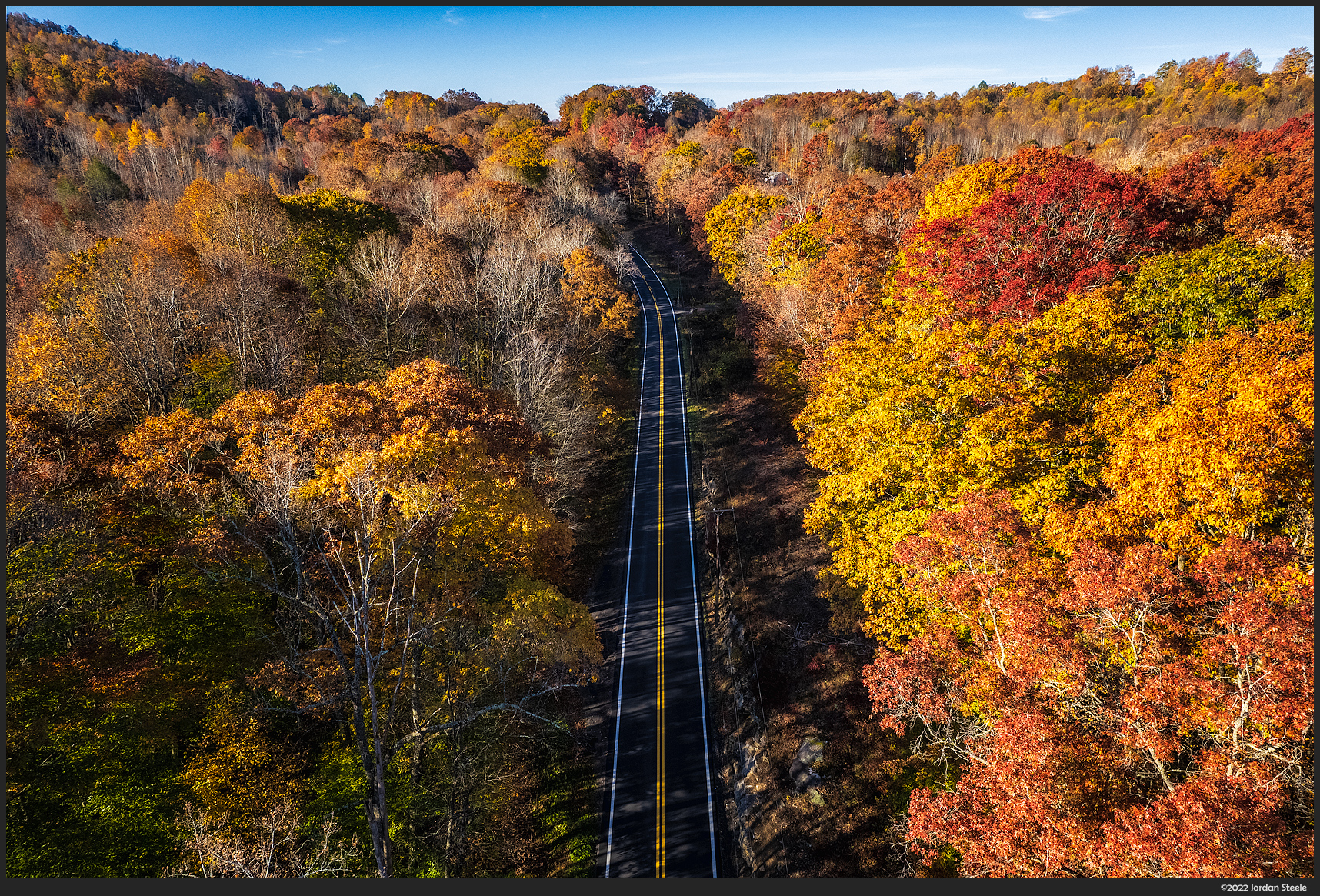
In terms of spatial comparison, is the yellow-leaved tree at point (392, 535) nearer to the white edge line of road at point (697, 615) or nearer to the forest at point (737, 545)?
the forest at point (737, 545)

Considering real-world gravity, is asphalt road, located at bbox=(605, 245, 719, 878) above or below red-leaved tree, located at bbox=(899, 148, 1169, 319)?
below

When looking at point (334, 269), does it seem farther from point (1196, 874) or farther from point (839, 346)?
point (1196, 874)

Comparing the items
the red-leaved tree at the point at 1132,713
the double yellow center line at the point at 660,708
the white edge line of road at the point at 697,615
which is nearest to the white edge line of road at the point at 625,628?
the double yellow center line at the point at 660,708

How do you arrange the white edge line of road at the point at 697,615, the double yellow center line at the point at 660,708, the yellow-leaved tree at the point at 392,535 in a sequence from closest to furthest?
the yellow-leaved tree at the point at 392,535 < the double yellow center line at the point at 660,708 < the white edge line of road at the point at 697,615

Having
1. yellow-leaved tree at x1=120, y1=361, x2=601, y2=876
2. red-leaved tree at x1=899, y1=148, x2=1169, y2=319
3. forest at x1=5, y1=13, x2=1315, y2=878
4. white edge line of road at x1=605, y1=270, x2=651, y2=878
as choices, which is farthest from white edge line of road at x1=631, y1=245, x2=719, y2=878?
red-leaved tree at x1=899, y1=148, x2=1169, y2=319

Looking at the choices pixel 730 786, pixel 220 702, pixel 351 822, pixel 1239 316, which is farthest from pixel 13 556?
pixel 1239 316

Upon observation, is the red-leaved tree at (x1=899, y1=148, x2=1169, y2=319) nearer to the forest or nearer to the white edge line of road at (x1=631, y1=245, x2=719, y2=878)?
the forest
